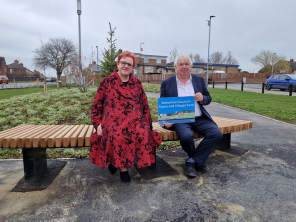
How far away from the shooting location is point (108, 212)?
2.16 meters

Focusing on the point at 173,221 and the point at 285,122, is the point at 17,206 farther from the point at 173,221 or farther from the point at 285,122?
the point at 285,122

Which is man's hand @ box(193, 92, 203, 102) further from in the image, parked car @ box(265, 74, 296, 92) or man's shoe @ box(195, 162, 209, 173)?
parked car @ box(265, 74, 296, 92)

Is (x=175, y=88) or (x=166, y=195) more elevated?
(x=175, y=88)

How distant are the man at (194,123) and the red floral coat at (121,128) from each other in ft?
1.50

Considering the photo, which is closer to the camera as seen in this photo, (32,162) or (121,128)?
(121,128)

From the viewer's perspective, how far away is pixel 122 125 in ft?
8.72

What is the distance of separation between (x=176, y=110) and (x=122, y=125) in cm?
87

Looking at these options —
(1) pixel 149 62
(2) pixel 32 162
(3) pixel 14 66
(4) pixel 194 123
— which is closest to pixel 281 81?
(4) pixel 194 123

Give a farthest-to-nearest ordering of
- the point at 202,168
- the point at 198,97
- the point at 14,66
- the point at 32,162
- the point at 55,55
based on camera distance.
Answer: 1. the point at 14,66
2. the point at 55,55
3. the point at 198,97
4. the point at 202,168
5. the point at 32,162

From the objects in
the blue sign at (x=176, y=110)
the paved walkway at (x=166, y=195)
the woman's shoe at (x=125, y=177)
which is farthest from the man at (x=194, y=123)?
the woman's shoe at (x=125, y=177)

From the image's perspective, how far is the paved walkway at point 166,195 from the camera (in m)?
2.11

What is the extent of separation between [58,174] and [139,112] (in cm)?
144

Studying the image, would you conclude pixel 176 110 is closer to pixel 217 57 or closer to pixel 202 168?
pixel 202 168

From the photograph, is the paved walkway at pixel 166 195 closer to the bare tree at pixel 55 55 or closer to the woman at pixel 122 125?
the woman at pixel 122 125
